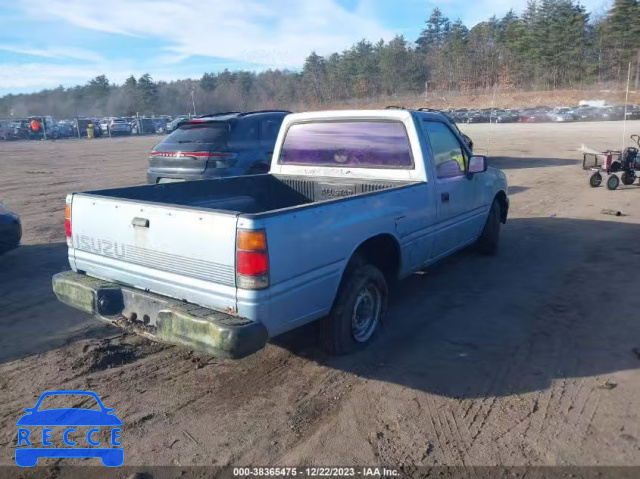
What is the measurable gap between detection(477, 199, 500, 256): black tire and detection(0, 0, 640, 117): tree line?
222 ft

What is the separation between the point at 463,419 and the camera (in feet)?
11.0

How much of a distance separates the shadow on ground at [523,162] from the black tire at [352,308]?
12653mm

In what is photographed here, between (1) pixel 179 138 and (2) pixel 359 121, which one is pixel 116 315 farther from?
(1) pixel 179 138

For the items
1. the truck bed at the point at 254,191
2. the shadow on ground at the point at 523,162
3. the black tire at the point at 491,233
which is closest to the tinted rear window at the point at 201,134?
the truck bed at the point at 254,191

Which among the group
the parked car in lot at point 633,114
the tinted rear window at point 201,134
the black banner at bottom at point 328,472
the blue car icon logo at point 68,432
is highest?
the parked car in lot at point 633,114

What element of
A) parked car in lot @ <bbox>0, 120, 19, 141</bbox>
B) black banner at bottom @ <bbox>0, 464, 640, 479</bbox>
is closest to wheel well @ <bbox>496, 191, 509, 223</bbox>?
black banner at bottom @ <bbox>0, 464, 640, 479</bbox>

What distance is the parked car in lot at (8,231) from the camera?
6.65m

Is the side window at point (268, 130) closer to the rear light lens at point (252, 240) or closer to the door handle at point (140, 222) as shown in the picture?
the door handle at point (140, 222)

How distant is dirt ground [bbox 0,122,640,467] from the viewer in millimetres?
3100

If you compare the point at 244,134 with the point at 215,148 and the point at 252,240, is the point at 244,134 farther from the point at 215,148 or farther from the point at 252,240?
the point at 252,240

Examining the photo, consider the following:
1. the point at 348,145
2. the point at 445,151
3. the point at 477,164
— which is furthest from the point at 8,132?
the point at 477,164

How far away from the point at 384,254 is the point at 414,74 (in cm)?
8258

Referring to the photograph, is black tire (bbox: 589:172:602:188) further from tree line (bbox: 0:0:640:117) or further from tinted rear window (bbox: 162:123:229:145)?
tree line (bbox: 0:0:640:117)

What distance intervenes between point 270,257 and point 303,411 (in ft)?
3.56
